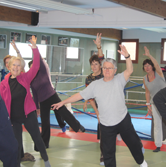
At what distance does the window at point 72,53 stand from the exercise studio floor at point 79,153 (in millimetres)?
4254

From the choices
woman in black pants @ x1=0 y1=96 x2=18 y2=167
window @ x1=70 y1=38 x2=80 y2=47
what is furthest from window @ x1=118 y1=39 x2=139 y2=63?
woman in black pants @ x1=0 y1=96 x2=18 y2=167

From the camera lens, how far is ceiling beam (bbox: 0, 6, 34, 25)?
7.34 meters

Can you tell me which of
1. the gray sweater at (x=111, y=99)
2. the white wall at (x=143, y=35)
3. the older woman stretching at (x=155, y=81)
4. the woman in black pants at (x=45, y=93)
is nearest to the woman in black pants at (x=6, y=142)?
the gray sweater at (x=111, y=99)

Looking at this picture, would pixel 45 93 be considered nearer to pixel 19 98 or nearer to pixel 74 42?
pixel 19 98

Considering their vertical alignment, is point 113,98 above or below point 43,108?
above

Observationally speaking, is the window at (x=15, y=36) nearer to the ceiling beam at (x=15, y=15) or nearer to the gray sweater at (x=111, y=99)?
the ceiling beam at (x=15, y=15)

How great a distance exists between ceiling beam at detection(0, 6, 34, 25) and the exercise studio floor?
3.28 m

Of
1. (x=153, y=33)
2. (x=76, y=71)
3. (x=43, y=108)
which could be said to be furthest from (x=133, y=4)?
(x=153, y=33)

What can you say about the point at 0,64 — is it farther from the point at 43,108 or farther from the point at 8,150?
the point at 8,150

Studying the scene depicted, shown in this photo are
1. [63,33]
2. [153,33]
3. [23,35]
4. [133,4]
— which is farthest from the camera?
[153,33]

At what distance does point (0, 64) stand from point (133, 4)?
509 cm

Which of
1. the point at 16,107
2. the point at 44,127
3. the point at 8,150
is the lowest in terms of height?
the point at 44,127

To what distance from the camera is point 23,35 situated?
32.1 feet

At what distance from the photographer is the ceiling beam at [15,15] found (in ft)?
24.1
